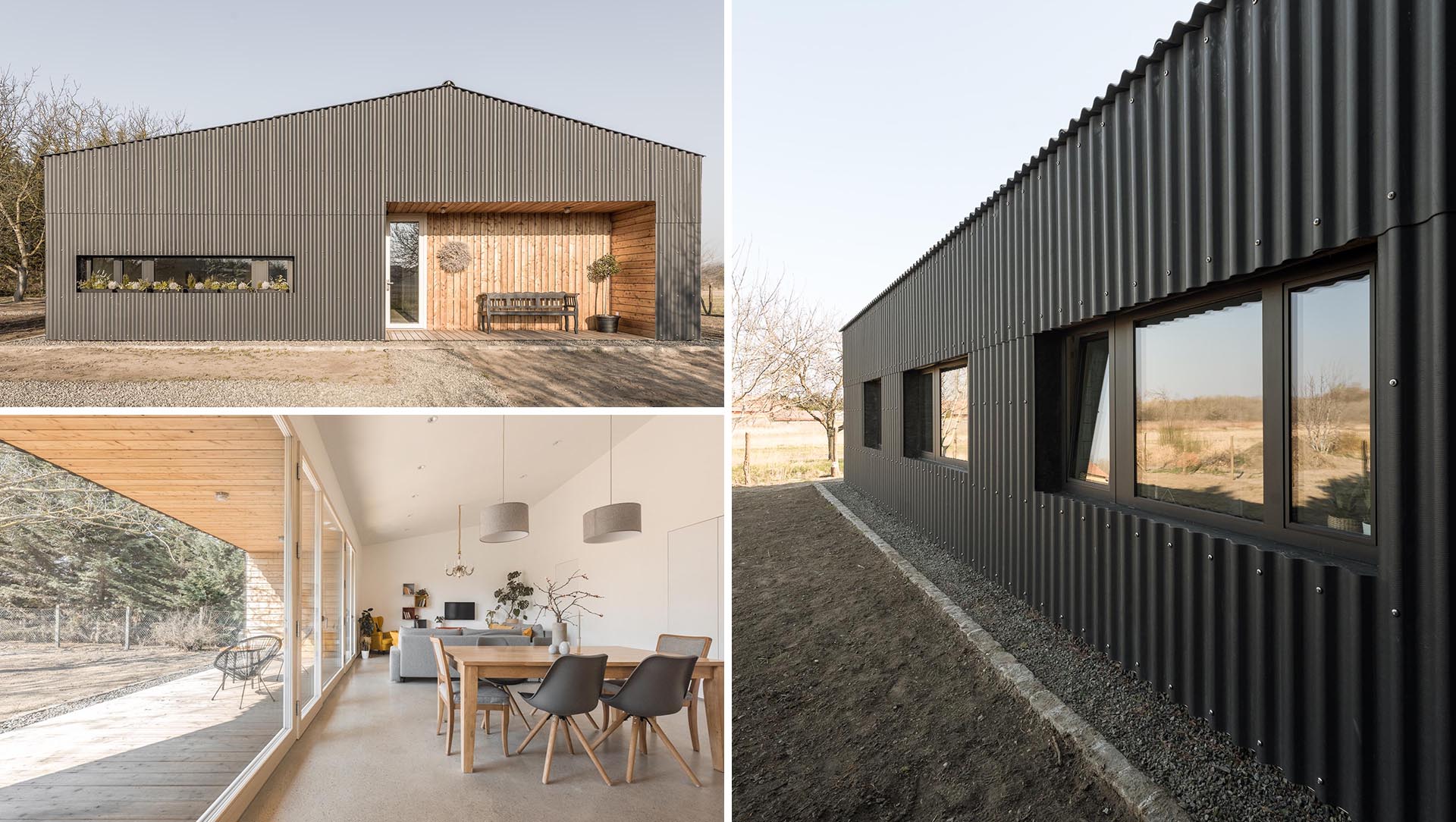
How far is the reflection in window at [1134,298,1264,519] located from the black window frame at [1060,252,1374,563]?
0.05 metres

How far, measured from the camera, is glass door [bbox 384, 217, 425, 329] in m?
12.6

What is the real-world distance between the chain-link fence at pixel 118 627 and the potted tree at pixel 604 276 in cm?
830

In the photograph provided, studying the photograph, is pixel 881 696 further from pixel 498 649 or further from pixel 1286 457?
pixel 498 649

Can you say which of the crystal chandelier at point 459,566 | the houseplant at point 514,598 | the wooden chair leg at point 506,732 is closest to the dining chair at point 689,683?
the wooden chair leg at point 506,732

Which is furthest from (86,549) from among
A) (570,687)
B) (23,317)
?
(23,317)

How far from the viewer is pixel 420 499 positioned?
1247cm

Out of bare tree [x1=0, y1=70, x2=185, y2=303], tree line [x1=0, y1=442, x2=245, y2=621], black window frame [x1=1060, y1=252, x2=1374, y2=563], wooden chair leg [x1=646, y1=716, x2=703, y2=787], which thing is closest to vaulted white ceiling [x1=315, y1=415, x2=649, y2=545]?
wooden chair leg [x1=646, y1=716, x2=703, y2=787]

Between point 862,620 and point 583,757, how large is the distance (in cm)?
223

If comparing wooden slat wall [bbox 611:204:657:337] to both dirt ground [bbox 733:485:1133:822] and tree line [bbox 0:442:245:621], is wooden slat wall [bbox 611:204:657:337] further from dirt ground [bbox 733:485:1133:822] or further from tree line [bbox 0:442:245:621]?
tree line [bbox 0:442:245:621]

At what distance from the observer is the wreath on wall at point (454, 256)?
502 inches

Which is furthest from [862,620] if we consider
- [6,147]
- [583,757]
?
[6,147]

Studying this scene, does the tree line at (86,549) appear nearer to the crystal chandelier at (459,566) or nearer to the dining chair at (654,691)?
the dining chair at (654,691)

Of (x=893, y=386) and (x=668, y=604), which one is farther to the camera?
(x=893, y=386)

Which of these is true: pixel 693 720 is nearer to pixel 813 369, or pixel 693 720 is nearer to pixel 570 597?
pixel 570 597
